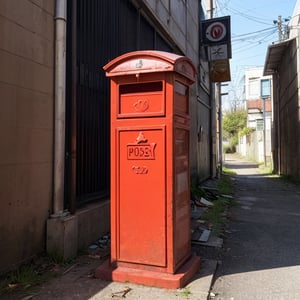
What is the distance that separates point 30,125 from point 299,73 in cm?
1404

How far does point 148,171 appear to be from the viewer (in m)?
4.25

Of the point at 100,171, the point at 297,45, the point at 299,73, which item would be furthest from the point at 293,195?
the point at 100,171

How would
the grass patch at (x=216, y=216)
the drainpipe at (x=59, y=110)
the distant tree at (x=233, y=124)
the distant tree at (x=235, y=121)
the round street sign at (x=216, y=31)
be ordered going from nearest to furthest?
the drainpipe at (x=59, y=110) < the grass patch at (x=216, y=216) < the round street sign at (x=216, y=31) < the distant tree at (x=235, y=121) < the distant tree at (x=233, y=124)

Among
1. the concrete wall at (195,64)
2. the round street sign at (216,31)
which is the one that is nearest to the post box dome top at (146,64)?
the concrete wall at (195,64)

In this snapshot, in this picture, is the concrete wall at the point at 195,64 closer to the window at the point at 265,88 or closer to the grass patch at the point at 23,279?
the grass patch at the point at 23,279

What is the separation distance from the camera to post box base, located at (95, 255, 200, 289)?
4.05 meters

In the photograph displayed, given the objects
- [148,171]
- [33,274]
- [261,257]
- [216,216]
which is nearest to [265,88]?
[216,216]

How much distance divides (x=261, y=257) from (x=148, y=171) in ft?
7.61

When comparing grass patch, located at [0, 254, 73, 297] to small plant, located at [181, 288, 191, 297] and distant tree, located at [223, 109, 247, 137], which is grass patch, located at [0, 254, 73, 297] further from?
distant tree, located at [223, 109, 247, 137]

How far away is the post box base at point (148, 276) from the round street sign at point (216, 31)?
13005mm

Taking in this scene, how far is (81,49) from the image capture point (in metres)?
5.75

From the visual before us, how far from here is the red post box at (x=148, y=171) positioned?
4.14 meters

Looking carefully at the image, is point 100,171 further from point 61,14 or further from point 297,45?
point 297,45

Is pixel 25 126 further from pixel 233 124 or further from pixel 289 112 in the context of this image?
pixel 233 124
